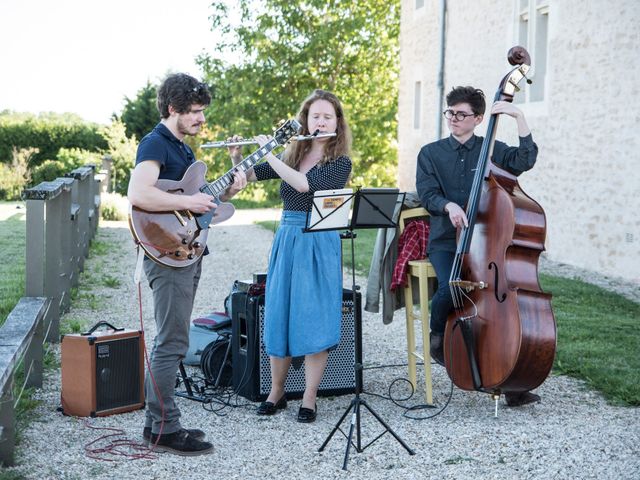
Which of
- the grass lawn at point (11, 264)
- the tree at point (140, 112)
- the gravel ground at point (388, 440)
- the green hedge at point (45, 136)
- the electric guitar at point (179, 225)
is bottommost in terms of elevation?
the gravel ground at point (388, 440)

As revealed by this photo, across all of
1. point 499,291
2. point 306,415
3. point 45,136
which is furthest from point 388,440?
point 45,136

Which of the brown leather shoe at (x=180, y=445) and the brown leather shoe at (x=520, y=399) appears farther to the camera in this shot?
the brown leather shoe at (x=520, y=399)

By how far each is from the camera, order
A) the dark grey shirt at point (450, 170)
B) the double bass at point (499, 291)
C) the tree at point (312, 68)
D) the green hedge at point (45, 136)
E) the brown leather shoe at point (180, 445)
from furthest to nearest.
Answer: the green hedge at point (45, 136)
the tree at point (312, 68)
the dark grey shirt at point (450, 170)
the double bass at point (499, 291)
the brown leather shoe at point (180, 445)

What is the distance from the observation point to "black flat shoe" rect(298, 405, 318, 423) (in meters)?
5.19

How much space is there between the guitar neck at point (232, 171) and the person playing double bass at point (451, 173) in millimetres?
1188

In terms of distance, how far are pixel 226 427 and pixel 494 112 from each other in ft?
7.58

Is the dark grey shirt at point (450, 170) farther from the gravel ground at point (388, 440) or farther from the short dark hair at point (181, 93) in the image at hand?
the short dark hair at point (181, 93)

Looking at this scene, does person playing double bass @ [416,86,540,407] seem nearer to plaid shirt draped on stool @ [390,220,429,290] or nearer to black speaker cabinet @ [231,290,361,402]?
plaid shirt draped on stool @ [390,220,429,290]

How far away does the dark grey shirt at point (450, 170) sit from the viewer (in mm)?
5473

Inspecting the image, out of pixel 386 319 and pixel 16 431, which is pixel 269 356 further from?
pixel 16 431

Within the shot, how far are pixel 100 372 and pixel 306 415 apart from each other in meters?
1.19

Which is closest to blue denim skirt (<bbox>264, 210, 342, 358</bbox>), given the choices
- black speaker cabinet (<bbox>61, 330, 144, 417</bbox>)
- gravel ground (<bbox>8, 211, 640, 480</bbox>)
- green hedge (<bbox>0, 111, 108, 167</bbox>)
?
gravel ground (<bbox>8, 211, 640, 480</bbox>)

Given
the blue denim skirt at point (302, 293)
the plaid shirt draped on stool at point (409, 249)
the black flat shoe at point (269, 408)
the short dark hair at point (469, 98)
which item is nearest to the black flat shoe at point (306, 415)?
the black flat shoe at point (269, 408)

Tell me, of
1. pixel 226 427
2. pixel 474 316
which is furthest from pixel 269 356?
pixel 474 316
